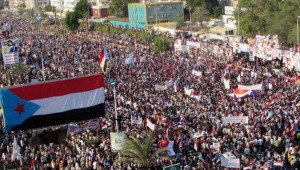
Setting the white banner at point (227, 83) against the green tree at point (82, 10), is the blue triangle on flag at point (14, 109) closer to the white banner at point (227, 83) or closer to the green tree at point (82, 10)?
the white banner at point (227, 83)

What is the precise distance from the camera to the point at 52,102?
9711 millimetres

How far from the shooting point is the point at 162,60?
38.2m

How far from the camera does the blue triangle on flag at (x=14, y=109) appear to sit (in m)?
9.31

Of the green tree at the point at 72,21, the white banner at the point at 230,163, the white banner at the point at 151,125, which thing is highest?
the green tree at the point at 72,21

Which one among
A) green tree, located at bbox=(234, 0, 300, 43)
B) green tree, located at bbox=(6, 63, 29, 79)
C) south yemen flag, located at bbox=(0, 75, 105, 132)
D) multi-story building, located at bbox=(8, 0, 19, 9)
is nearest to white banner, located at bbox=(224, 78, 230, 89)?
south yemen flag, located at bbox=(0, 75, 105, 132)

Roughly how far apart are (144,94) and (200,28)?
39.2 metres

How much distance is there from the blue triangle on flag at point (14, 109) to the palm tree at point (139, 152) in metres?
6.07

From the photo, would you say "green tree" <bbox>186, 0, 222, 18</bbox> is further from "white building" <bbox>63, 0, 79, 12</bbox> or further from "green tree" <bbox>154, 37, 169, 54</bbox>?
"white building" <bbox>63, 0, 79, 12</bbox>

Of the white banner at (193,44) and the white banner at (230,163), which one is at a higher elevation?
the white banner at (193,44)

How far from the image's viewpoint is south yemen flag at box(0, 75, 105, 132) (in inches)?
370

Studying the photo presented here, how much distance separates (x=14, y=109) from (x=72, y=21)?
67.5 m

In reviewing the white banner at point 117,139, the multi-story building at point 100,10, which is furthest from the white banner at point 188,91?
the multi-story building at point 100,10

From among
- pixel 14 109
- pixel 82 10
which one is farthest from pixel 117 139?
pixel 82 10

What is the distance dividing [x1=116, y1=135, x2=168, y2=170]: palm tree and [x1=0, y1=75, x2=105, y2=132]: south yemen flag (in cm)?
507
